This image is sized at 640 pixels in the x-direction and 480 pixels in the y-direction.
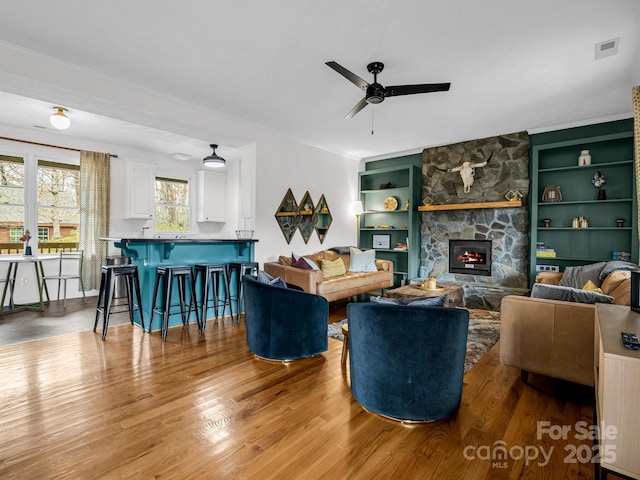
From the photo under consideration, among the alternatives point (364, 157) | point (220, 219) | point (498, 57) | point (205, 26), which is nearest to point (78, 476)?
point (205, 26)

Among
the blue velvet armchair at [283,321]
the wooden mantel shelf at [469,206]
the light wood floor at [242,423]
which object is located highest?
the wooden mantel shelf at [469,206]

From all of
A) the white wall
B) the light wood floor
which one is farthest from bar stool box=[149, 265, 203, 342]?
the white wall

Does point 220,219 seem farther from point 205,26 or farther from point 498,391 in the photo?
point 498,391

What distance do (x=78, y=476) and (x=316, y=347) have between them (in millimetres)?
1798

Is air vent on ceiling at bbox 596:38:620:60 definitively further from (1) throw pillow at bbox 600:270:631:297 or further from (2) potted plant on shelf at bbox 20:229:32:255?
(2) potted plant on shelf at bbox 20:229:32:255

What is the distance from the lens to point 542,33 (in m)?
2.56

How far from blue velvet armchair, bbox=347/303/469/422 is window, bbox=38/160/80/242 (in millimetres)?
5825

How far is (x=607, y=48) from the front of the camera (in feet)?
9.04

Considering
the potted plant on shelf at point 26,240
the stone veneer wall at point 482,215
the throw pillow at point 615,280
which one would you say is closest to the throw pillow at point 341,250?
the stone veneer wall at point 482,215

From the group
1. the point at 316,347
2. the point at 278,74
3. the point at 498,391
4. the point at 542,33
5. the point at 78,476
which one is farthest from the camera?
the point at 278,74

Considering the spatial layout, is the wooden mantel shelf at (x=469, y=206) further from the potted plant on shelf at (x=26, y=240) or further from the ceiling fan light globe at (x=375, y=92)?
the potted plant on shelf at (x=26, y=240)

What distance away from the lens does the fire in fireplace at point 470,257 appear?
18.0ft

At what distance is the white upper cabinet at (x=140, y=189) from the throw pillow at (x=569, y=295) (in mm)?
6273

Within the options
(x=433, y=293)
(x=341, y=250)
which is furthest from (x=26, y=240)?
(x=433, y=293)
